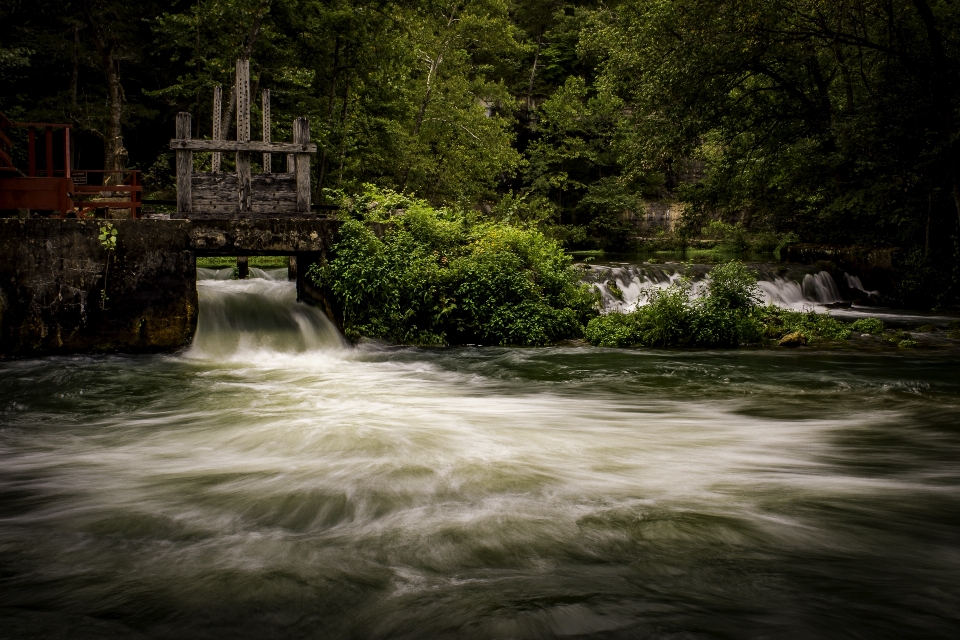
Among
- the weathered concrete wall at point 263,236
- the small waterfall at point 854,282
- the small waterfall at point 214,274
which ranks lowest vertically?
the small waterfall at point 214,274

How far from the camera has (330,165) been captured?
25500 millimetres

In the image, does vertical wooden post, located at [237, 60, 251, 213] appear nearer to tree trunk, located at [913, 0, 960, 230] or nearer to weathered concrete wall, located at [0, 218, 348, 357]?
weathered concrete wall, located at [0, 218, 348, 357]

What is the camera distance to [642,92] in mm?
21359

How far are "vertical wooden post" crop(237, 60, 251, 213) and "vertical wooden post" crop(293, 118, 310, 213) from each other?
0.89 m

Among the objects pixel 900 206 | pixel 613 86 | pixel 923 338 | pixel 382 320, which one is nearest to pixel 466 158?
pixel 613 86

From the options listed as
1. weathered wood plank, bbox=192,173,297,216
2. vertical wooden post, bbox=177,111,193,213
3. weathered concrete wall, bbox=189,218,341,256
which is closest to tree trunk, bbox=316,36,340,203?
weathered wood plank, bbox=192,173,297,216

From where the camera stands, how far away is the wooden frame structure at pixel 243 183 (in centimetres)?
1313

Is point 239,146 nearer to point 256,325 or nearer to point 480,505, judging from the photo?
point 256,325

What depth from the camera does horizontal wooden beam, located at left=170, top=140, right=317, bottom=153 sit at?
42.9 ft

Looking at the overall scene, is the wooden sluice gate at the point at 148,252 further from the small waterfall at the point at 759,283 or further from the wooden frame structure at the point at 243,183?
the small waterfall at the point at 759,283

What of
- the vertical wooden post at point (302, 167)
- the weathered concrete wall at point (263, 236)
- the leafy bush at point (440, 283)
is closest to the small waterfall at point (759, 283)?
the leafy bush at point (440, 283)

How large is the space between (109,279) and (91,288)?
303mm

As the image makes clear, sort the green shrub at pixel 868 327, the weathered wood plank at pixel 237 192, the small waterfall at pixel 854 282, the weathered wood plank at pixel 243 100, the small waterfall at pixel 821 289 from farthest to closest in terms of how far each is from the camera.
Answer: the small waterfall at pixel 854 282
the small waterfall at pixel 821 289
the green shrub at pixel 868 327
the weathered wood plank at pixel 243 100
the weathered wood plank at pixel 237 192

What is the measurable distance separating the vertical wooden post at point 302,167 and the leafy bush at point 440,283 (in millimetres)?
890
